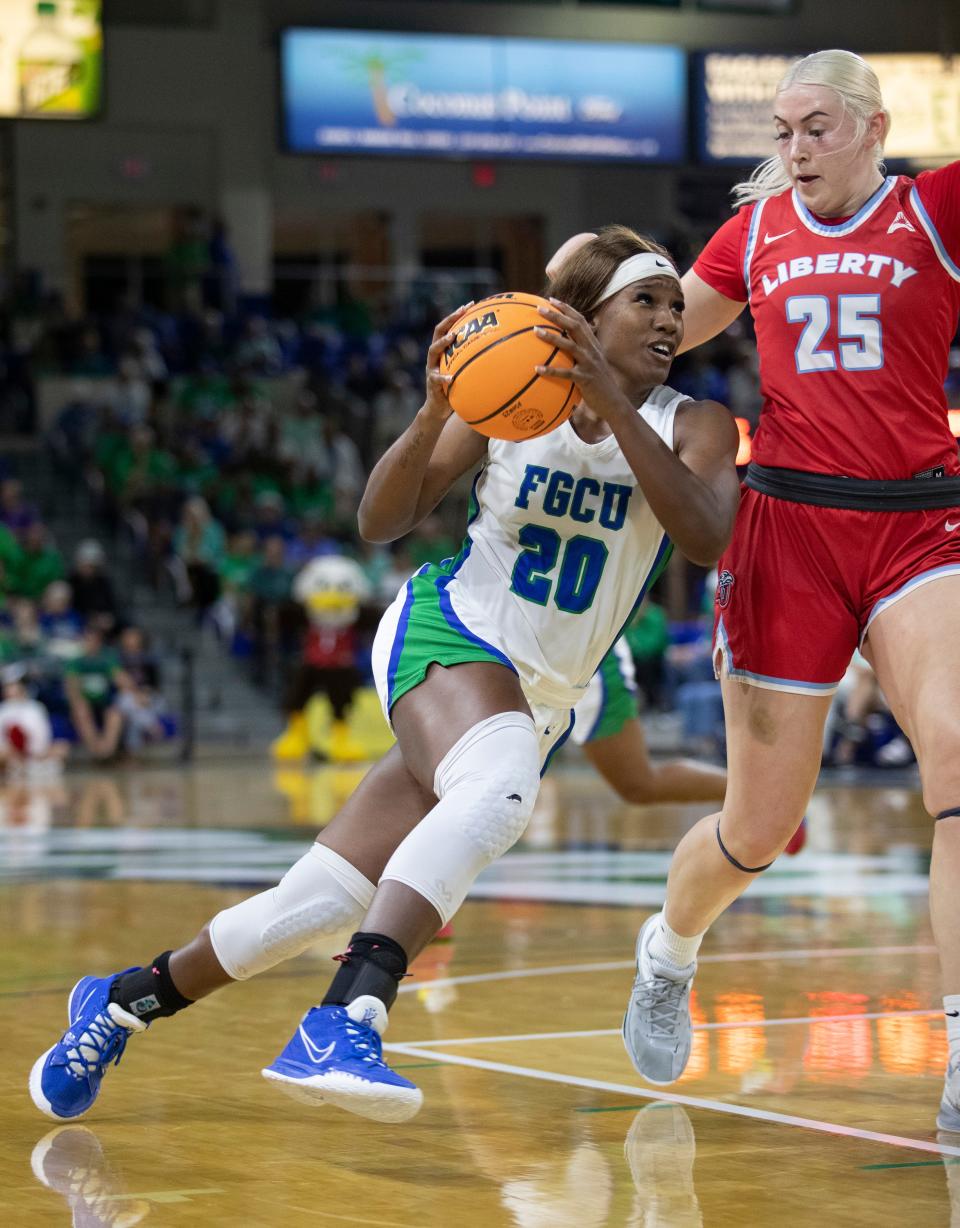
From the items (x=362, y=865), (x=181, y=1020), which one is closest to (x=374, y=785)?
(x=362, y=865)

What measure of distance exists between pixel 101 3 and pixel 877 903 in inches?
656

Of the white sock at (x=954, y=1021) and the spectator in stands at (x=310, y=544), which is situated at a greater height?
the white sock at (x=954, y=1021)

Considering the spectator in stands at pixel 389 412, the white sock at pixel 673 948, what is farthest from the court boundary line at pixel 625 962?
the spectator in stands at pixel 389 412

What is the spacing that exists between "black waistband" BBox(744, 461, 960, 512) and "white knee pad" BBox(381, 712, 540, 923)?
2.91 ft

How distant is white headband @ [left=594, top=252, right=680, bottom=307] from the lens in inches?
155

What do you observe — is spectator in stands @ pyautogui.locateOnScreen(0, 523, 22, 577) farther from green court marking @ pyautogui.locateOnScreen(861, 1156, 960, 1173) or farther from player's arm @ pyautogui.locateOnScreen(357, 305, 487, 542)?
green court marking @ pyautogui.locateOnScreen(861, 1156, 960, 1173)

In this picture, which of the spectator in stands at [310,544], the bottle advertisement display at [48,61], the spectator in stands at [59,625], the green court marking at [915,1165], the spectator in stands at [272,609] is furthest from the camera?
the bottle advertisement display at [48,61]

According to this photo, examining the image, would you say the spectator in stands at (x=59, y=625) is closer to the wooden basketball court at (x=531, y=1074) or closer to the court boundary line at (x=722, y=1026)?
the wooden basketball court at (x=531, y=1074)

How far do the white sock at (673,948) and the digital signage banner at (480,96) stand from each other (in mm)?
18783

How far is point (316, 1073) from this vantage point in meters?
3.28

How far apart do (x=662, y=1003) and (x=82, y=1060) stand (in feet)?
4.16

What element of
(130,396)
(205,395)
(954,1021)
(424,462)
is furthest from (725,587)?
(205,395)

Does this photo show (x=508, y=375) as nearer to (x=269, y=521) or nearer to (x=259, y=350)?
(x=269, y=521)

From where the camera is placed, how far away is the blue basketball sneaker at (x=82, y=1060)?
154 inches
